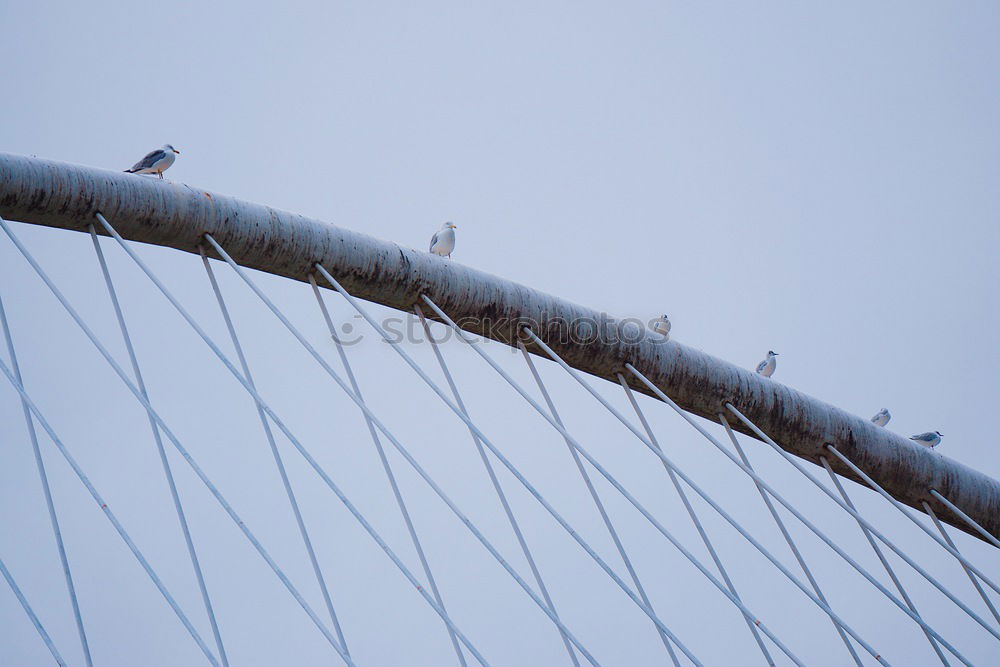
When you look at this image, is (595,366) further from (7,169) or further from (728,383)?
(7,169)

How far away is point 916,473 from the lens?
13234mm

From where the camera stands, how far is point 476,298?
36.0 feet

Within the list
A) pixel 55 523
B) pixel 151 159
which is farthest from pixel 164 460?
pixel 151 159

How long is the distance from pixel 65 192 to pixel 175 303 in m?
1.33

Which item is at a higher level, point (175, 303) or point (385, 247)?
point (385, 247)

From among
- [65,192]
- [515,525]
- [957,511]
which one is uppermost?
[65,192]

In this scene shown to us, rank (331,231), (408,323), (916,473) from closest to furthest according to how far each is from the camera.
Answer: (331,231) → (408,323) → (916,473)

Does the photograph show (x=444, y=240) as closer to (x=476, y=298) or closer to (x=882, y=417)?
(x=476, y=298)

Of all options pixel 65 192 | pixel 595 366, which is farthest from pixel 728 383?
pixel 65 192

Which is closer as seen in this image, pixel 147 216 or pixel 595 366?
pixel 147 216

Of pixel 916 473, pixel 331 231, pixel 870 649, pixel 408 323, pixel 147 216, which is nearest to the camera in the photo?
pixel 870 649

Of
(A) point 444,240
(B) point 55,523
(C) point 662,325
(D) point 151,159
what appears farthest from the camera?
(C) point 662,325

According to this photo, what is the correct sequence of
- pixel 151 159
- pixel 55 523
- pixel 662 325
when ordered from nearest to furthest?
pixel 55 523
pixel 151 159
pixel 662 325

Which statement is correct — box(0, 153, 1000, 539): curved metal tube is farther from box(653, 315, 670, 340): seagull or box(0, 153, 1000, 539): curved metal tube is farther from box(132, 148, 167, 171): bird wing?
box(653, 315, 670, 340): seagull
